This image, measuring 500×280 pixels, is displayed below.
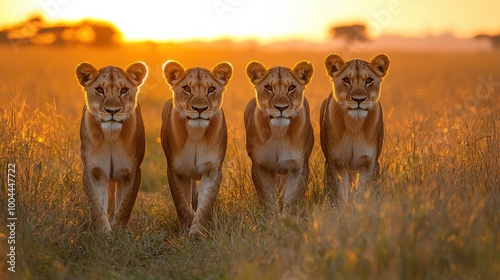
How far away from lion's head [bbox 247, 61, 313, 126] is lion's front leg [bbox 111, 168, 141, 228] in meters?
1.31

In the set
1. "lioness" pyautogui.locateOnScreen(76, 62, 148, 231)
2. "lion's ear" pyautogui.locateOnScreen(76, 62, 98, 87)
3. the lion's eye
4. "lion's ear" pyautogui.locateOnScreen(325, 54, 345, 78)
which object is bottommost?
"lioness" pyautogui.locateOnScreen(76, 62, 148, 231)

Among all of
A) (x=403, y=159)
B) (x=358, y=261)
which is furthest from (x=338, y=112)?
(x=358, y=261)

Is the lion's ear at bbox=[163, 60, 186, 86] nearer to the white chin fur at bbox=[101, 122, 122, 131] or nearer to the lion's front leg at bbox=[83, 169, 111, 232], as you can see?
the white chin fur at bbox=[101, 122, 122, 131]

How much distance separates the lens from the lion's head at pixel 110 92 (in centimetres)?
634

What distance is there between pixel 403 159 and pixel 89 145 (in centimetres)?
333

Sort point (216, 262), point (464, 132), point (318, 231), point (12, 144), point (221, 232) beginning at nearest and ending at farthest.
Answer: point (318, 231) → point (216, 262) → point (221, 232) → point (12, 144) → point (464, 132)

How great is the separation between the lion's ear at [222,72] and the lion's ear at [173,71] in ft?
0.95

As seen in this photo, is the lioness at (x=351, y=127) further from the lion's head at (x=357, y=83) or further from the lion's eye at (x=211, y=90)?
the lion's eye at (x=211, y=90)

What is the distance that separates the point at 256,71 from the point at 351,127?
1005 mm

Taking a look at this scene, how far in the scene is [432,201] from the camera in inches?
218

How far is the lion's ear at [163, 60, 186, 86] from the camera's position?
6.74 metres

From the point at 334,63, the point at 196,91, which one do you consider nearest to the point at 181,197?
the point at 196,91

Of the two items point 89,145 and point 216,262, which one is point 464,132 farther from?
point 89,145

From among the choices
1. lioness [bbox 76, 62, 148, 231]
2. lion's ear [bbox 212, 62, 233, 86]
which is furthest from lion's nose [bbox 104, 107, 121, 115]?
lion's ear [bbox 212, 62, 233, 86]
